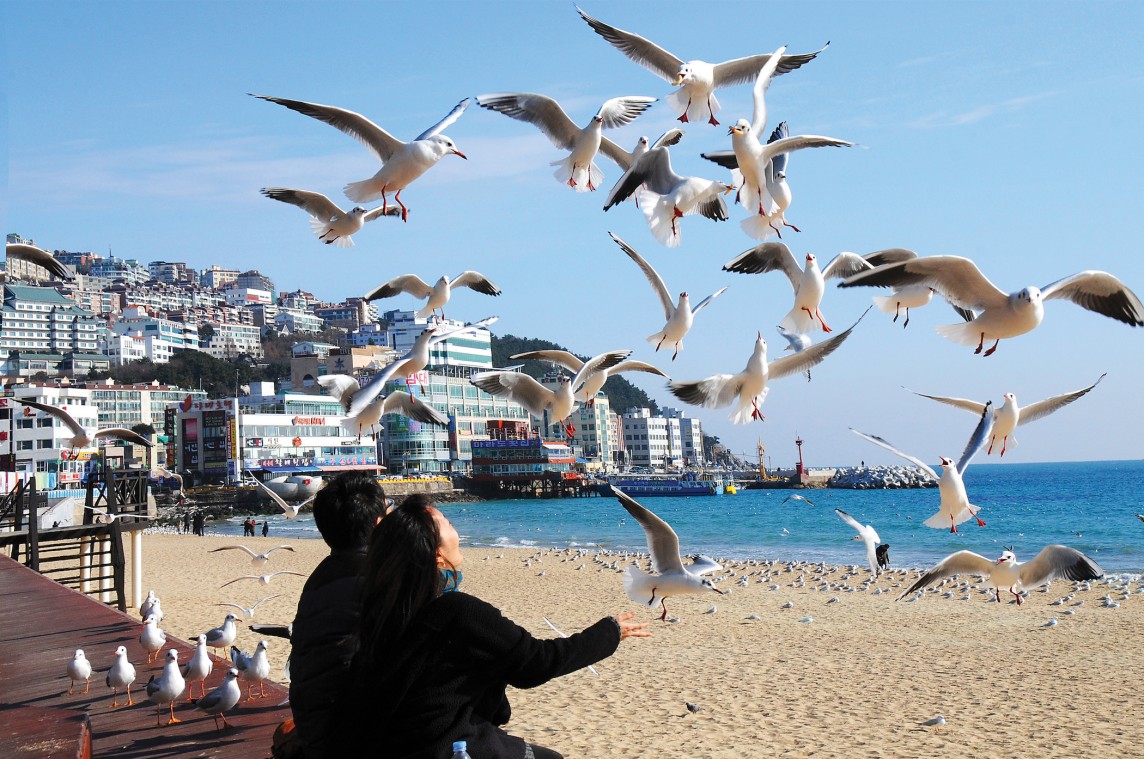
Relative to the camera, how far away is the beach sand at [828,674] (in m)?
8.43

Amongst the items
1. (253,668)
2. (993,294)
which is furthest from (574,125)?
(253,668)

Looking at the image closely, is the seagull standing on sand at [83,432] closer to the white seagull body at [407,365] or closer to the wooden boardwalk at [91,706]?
the wooden boardwalk at [91,706]

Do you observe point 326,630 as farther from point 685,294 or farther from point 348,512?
point 685,294

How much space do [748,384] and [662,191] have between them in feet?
2.63

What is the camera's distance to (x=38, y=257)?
5332 millimetres

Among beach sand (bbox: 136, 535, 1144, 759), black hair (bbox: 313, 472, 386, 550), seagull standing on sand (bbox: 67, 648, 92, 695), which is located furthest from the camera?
beach sand (bbox: 136, 535, 1144, 759)

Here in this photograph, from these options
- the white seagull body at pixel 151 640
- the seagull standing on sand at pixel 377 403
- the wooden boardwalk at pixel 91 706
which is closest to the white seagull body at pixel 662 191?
the seagull standing on sand at pixel 377 403

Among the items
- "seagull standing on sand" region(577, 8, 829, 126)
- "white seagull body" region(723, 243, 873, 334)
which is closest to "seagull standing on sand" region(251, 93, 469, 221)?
"seagull standing on sand" region(577, 8, 829, 126)

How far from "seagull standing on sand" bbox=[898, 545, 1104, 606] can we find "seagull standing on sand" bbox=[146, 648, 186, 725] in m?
3.48

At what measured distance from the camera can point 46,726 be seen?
3629 millimetres

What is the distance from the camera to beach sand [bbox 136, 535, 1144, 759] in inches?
332

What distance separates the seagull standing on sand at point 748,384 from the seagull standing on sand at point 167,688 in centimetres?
281

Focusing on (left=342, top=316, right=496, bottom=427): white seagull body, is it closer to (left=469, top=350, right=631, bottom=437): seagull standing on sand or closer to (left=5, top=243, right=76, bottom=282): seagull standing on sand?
(left=469, top=350, right=631, bottom=437): seagull standing on sand

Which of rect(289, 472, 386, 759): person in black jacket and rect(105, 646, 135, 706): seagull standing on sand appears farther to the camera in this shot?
rect(105, 646, 135, 706): seagull standing on sand
